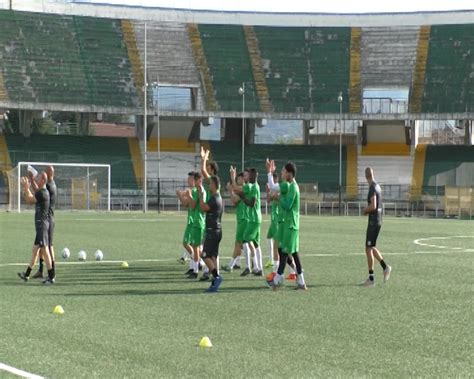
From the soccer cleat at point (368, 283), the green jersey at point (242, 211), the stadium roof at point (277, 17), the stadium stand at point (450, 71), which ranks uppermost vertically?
the stadium roof at point (277, 17)

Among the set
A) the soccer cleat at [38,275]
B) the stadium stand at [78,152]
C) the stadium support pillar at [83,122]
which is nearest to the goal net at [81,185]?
the stadium stand at [78,152]

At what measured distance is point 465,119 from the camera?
194 feet

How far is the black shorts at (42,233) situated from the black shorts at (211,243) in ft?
9.69

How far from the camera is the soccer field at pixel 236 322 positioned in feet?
27.7

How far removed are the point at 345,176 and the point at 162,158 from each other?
12.9 m

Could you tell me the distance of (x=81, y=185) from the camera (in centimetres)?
5091

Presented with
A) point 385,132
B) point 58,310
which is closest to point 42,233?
point 58,310

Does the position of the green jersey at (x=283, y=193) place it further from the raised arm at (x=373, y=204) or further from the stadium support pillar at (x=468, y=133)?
the stadium support pillar at (x=468, y=133)

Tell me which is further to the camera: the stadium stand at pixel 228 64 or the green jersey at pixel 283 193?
the stadium stand at pixel 228 64

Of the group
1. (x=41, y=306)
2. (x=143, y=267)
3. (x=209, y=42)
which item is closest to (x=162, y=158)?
(x=209, y=42)

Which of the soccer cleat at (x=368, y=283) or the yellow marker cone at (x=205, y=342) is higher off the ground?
the yellow marker cone at (x=205, y=342)

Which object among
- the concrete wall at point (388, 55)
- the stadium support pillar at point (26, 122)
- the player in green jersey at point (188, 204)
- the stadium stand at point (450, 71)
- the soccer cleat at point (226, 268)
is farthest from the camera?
the concrete wall at point (388, 55)

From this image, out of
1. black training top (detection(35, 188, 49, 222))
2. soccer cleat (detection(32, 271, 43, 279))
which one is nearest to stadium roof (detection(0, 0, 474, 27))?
soccer cleat (detection(32, 271, 43, 279))

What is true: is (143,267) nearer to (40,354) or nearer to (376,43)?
(40,354)
